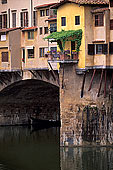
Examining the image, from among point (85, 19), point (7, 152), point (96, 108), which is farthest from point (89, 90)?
point (7, 152)

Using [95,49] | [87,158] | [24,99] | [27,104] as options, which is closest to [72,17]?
[95,49]

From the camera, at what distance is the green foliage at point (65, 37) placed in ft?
194

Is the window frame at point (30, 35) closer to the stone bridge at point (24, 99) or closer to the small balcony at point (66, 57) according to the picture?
the stone bridge at point (24, 99)

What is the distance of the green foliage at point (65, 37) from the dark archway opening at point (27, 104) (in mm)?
15524

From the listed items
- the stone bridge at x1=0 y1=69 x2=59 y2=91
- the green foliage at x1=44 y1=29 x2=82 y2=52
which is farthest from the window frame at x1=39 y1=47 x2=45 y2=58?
the green foliage at x1=44 y1=29 x2=82 y2=52

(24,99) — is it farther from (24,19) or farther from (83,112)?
(83,112)

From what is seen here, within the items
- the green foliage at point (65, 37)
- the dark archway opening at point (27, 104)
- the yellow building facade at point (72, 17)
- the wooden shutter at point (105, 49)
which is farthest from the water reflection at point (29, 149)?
the wooden shutter at point (105, 49)

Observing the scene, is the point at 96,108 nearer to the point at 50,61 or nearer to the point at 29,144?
the point at 50,61

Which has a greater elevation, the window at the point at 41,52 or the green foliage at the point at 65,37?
the green foliage at the point at 65,37

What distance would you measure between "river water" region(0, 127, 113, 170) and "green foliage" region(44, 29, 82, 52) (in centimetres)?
861

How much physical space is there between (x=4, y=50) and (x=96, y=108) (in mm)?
15298

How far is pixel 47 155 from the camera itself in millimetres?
61719

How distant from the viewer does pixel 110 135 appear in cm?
5953

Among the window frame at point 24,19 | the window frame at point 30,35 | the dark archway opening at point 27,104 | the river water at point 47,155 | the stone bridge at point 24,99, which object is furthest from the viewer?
the dark archway opening at point 27,104
